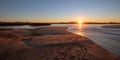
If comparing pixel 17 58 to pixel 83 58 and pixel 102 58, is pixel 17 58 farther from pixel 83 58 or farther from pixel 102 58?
pixel 102 58

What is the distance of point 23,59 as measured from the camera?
6707 millimetres

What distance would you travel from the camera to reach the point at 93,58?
7164mm

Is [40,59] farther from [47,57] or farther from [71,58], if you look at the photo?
[71,58]

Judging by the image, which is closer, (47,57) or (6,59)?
(6,59)

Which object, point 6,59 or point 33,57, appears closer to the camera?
point 6,59

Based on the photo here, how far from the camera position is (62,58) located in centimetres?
703

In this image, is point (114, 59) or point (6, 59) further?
point (114, 59)

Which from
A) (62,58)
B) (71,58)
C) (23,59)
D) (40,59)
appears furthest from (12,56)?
(71,58)

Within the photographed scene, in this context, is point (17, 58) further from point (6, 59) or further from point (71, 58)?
point (71, 58)

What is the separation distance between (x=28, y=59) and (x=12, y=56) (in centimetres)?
121

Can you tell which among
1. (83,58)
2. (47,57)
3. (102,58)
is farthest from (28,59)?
(102,58)

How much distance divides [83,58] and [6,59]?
15.8 ft

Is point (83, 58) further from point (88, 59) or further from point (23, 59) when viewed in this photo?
point (23, 59)

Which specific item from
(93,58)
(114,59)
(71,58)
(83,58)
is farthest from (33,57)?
(114,59)
